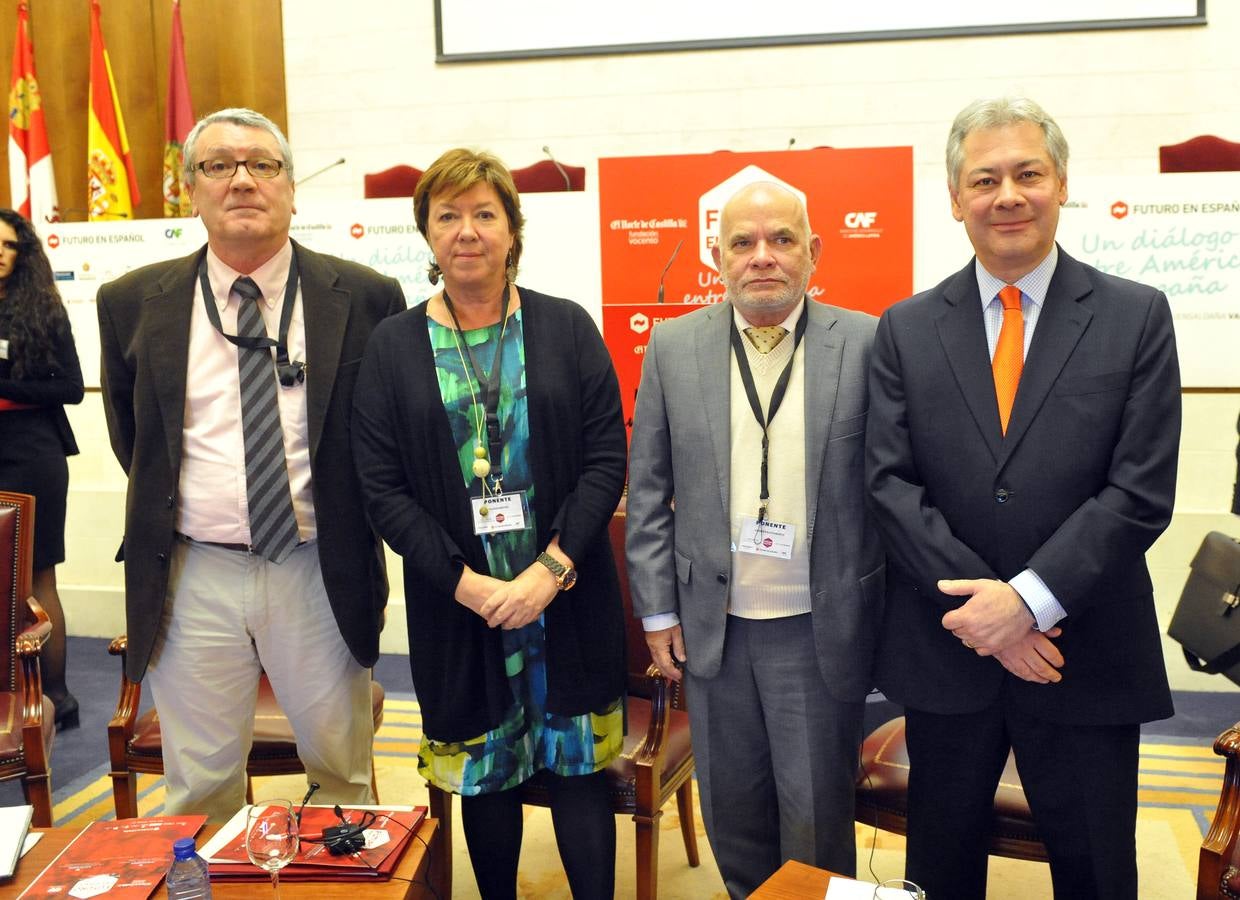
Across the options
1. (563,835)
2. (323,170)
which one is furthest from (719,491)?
(323,170)

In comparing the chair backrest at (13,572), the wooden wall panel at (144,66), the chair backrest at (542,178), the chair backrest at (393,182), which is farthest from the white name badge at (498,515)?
the wooden wall panel at (144,66)

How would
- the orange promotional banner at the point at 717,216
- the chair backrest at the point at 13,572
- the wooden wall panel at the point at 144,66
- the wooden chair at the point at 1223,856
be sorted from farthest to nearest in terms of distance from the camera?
the wooden wall panel at the point at 144,66 < the orange promotional banner at the point at 717,216 < the chair backrest at the point at 13,572 < the wooden chair at the point at 1223,856

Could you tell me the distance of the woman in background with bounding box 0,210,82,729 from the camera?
11.6ft

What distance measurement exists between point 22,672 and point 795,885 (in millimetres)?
2080

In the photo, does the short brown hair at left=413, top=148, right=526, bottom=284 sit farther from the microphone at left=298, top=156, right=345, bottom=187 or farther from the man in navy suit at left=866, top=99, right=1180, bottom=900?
the microphone at left=298, top=156, right=345, bottom=187

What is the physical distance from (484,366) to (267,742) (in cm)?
116

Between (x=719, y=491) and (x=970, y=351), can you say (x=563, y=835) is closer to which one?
(x=719, y=491)

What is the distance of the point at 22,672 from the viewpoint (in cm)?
268

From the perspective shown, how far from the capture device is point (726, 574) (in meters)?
1.98

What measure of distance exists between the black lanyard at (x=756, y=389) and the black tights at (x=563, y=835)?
0.71 m

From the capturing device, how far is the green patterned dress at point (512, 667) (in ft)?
6.75

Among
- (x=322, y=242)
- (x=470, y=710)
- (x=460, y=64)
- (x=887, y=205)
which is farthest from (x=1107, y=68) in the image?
(x=470, y=710)

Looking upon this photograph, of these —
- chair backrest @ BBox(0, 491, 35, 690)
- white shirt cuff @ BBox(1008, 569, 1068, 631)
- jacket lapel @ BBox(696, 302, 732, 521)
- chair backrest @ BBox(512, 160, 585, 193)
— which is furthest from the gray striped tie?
chair backrest @ BBox(512, 160, 585, 193)

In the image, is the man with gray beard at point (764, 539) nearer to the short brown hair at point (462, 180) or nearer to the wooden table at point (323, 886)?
the short brown hair at point (462, 180)
